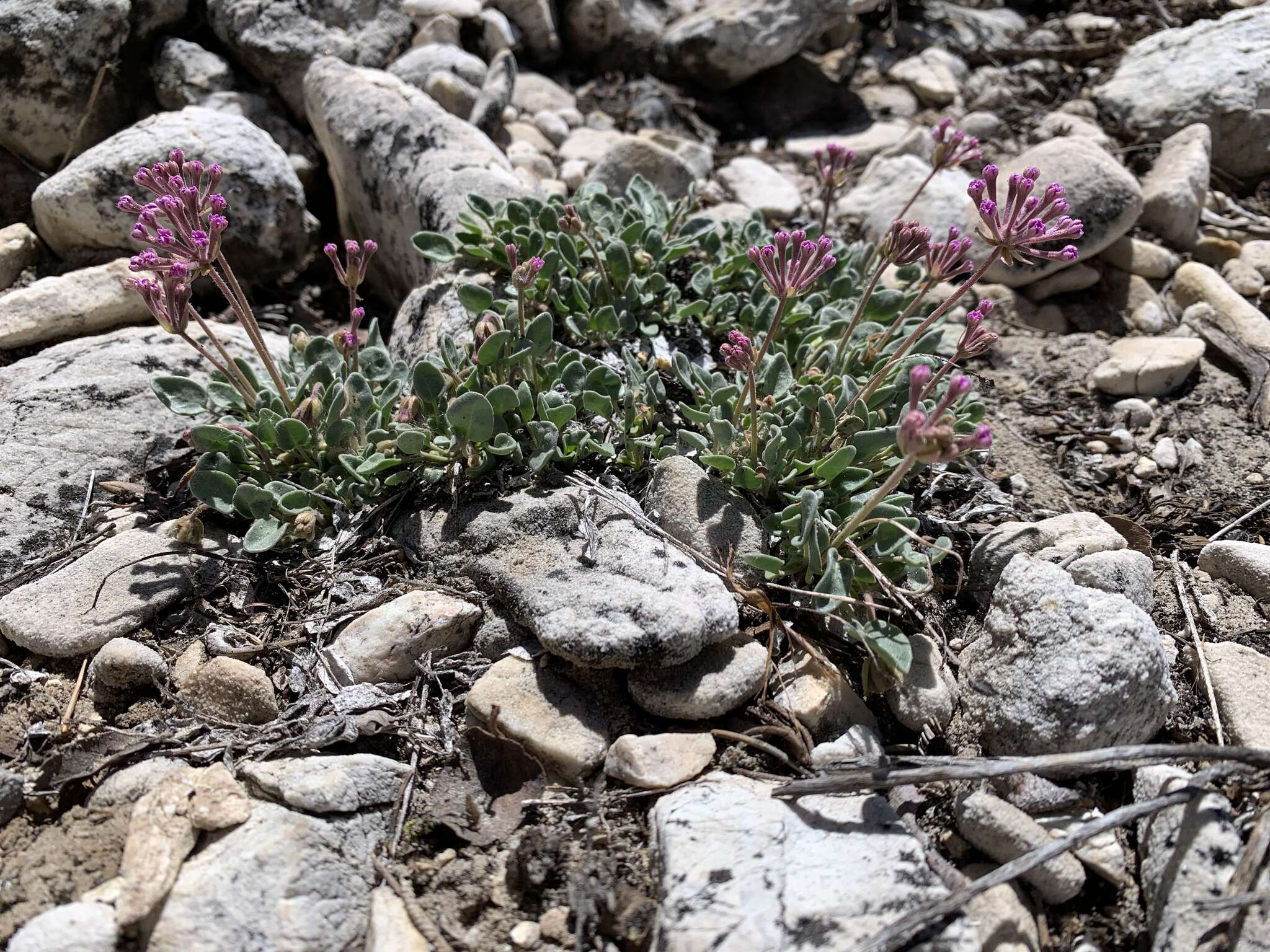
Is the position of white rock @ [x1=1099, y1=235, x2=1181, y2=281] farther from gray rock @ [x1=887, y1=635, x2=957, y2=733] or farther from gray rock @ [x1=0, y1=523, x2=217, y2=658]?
gray rock @ [x1=0, y1=523, x2=217, y2=658]

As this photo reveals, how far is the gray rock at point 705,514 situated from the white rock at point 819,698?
1.27ft

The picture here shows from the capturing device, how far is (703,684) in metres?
3.01

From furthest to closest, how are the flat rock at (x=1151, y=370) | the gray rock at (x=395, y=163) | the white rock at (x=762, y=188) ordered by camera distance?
the white rock at (x=762, y=188) < the gray rock at (x=395, y=163) < the flat rock at (x=1151, y=370)

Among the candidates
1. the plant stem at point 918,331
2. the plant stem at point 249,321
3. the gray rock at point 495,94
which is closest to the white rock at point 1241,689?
the plant stem at point 918,331

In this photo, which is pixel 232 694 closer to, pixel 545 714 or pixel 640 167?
pixel 545 714

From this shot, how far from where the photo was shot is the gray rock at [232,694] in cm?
305

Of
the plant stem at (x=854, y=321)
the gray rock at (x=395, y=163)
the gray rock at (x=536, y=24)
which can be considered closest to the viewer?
the plant stem at (x=854, y=321)

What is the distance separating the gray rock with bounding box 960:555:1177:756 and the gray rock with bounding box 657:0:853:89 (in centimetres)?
497

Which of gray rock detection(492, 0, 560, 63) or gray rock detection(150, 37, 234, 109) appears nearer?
gray rock detection(150, 37, 234, 109)

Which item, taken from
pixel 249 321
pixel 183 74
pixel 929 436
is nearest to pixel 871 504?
pixel 929 436

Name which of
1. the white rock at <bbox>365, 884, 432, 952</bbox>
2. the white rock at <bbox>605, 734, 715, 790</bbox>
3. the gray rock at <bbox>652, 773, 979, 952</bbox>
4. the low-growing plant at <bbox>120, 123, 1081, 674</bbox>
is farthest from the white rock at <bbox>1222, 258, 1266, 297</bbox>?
the white rock at <bbox>365, 884, 432, 952</bbox>

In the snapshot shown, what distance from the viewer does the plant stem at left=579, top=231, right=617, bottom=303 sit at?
13.5 feet

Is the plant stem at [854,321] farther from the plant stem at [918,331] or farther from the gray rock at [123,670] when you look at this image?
the gray rock at [123,670]

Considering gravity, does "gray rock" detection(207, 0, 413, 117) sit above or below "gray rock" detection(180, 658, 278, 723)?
above
